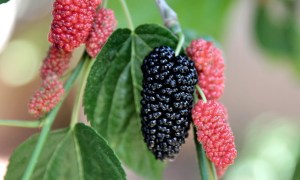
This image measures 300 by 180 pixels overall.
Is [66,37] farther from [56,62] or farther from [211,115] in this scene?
[211,115]

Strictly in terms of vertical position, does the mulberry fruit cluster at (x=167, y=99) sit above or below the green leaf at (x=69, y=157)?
above

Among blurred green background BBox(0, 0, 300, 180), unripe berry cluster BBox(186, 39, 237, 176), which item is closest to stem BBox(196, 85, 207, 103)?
unripe berry cluster BBox(186, 39, 237, 176)

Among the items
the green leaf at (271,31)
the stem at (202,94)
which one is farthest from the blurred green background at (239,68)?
the stem at (202,94)

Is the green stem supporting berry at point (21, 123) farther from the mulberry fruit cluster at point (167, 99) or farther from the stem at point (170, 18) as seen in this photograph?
the stem at point (170, 18)

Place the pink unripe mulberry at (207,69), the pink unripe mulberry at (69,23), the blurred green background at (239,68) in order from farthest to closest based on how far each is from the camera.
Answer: the blurred green background at (239,68), the pink unripe mulberry at (207,69), the pink unripe mulberry at (69,23)

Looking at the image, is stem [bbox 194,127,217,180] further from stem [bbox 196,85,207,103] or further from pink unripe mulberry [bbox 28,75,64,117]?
pink unripe mulberry [bbox 28,75,64,117]

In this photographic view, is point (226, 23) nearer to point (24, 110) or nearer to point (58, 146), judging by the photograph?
point (58, 146)

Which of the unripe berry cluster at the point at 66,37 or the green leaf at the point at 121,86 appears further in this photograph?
the green leaf at the point at 121,86

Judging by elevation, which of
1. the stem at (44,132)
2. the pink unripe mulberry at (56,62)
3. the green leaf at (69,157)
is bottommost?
the green leaf at (69,157)
